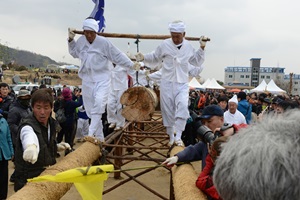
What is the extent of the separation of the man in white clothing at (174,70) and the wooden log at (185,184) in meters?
1.97

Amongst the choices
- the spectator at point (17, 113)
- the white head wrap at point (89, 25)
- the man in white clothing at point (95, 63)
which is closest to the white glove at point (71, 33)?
the man in white clothing at point (95, 63)

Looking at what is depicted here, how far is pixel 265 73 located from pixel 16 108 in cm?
8239

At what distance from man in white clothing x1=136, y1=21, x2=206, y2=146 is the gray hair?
3.75 meters

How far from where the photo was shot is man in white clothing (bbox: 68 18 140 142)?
4633 mm

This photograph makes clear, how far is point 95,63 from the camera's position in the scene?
4.70 metres

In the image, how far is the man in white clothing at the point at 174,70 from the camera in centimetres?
476

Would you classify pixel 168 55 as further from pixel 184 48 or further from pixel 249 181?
pixel 249 181

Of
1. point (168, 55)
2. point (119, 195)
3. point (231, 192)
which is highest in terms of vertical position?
point (168, 55)

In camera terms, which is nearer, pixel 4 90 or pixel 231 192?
pixel 231 192

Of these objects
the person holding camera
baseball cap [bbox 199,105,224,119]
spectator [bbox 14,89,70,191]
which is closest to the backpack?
spectator [bbox 14,89,70,191]

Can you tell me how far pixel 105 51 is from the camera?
4723mm

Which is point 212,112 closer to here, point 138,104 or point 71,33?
point 138,104

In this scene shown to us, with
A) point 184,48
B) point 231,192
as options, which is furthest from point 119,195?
point 231,192

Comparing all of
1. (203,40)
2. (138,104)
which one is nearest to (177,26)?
(203,40)
